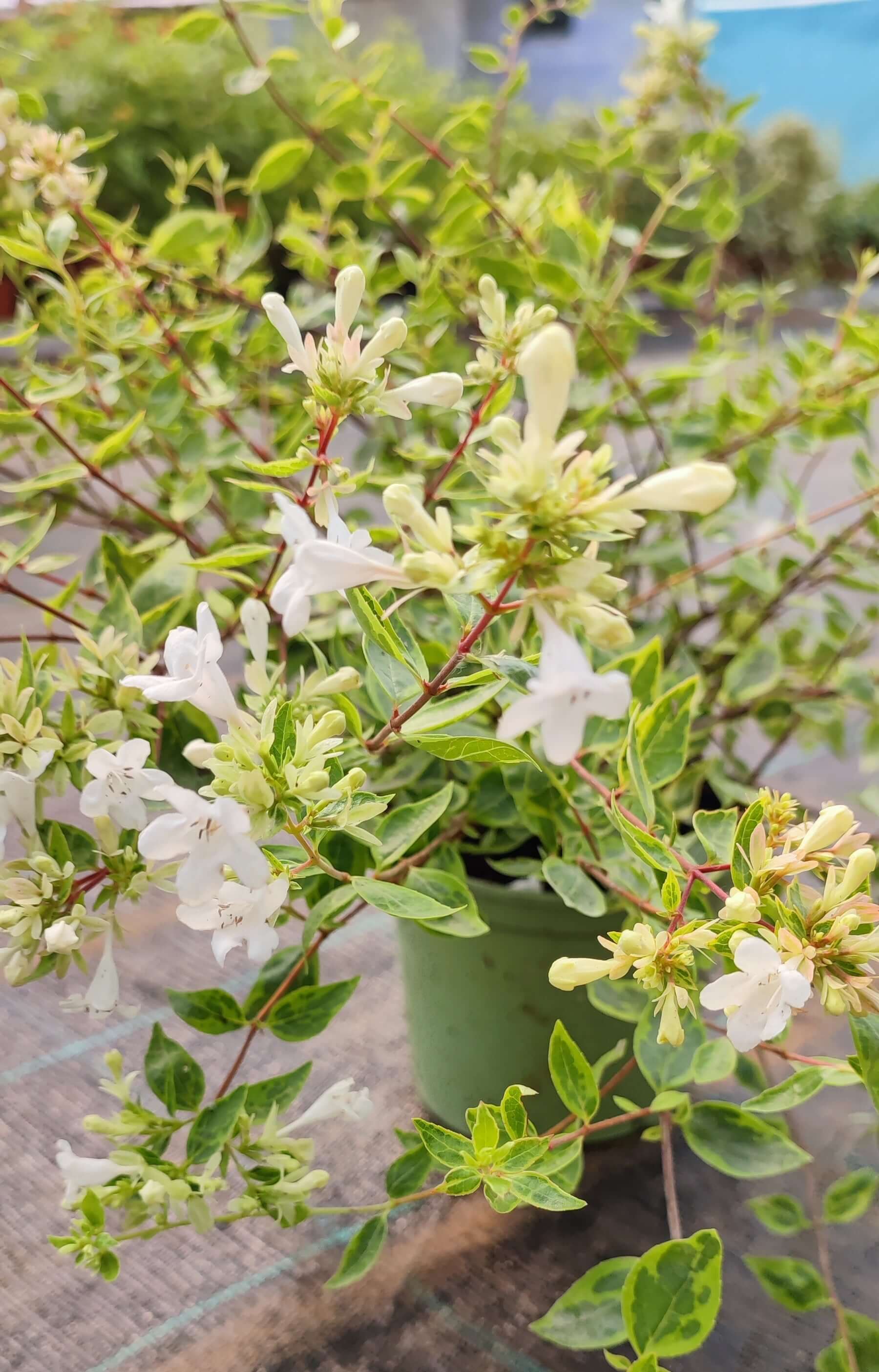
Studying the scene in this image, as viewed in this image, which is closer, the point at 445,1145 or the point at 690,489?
the point at 690,489

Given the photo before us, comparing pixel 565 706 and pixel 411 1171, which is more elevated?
pixel 565 706

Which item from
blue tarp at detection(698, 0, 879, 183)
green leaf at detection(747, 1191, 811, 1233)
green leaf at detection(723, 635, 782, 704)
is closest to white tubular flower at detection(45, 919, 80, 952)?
green leaf at detection(747, 1191, 811, 1233)

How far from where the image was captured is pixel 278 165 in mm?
716

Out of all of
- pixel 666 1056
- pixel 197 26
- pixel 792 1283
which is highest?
pixel 197 26

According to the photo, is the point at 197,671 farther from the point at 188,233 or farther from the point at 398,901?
the point at 188,233

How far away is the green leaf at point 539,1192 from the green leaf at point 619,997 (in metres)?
0.14

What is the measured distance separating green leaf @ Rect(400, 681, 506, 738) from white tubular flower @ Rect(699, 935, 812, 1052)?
4.4 inches

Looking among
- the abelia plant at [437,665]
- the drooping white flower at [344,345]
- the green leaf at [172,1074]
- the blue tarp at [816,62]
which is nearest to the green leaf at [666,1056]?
the abelia plant at [437,665]

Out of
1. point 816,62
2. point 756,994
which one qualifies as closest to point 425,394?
point 756,994

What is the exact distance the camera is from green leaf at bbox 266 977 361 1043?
0.51 m

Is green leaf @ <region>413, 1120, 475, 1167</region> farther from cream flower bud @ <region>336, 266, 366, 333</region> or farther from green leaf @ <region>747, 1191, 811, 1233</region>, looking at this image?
cream flower bud @ <region>336, 266, 366, 333</region>

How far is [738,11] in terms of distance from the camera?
5.89 metres

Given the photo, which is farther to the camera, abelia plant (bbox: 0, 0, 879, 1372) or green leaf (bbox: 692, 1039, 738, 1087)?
green leaf (bbox: 692, 1039, 738, 1087)

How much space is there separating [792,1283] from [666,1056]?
0.43 feet
